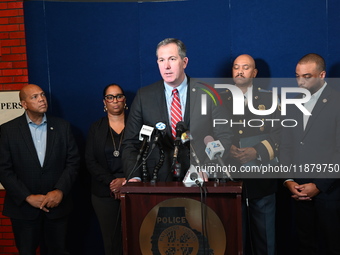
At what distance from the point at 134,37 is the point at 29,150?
1557 mm

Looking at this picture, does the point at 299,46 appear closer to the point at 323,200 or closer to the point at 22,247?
the point at 323,200

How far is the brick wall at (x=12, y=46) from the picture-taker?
13.9 feet

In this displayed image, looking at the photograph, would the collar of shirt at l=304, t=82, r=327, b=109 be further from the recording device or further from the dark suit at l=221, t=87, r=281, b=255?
the recording device

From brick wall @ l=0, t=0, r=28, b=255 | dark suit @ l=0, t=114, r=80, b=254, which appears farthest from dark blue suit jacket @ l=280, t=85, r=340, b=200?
brick wall @ l=0, t=0, r=28, b=255

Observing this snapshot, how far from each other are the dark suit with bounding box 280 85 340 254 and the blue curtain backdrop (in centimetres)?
85

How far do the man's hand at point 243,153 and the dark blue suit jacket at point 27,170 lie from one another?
56.9 inches

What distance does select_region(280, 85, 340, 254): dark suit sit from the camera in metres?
3.31

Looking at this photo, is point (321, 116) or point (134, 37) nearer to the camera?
point (321, 116)

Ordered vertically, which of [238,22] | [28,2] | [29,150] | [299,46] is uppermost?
[28,2]

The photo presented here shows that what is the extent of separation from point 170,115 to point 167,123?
80mm

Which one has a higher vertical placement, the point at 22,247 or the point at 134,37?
the point at 134,37

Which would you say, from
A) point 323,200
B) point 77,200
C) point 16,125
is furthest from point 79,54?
point 323,200

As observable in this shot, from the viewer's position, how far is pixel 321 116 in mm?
3400

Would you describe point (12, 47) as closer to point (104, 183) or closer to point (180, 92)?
point (104, 183)
